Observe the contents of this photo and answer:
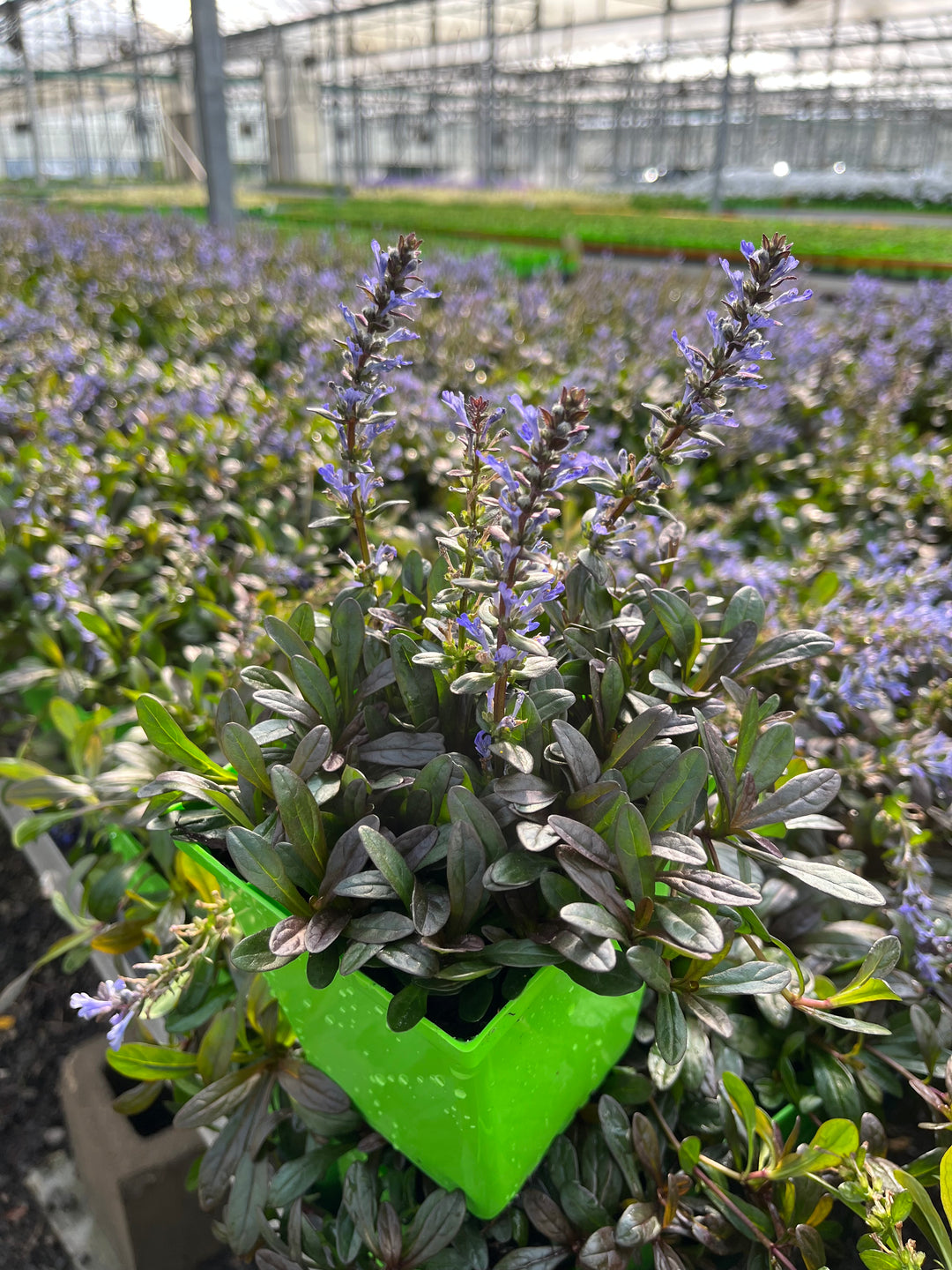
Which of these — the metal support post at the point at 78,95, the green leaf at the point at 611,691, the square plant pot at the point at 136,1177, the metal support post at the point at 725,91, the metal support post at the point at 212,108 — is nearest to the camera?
the green leaf at the point at 611,691

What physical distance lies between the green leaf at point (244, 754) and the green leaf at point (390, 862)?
174 millimetres

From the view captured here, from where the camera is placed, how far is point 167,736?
1016 mm

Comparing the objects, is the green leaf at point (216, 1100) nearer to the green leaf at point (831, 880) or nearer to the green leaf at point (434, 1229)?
the green leaf at point (434, 1229)

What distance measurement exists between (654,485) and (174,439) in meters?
1.74

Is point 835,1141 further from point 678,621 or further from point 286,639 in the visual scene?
point 286,639

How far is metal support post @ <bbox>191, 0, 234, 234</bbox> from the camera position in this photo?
179 inches

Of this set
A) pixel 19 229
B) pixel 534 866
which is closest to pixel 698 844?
pixel 534 866

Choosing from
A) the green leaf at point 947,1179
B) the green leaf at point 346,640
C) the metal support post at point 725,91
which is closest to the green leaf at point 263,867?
the green leaf at point 346,640

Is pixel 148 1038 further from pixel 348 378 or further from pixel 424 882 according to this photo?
pixel 348 378

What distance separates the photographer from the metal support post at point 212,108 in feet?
14.9

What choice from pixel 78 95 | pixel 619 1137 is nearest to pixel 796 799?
pixel 619 1137

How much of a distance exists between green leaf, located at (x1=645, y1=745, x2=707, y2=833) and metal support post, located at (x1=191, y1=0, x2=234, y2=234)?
5.04 m

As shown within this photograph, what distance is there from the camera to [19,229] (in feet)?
18.5

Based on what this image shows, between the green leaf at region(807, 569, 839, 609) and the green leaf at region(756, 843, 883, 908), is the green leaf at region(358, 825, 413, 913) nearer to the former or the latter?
the green leaf at region(756, 843, 883, 908)
